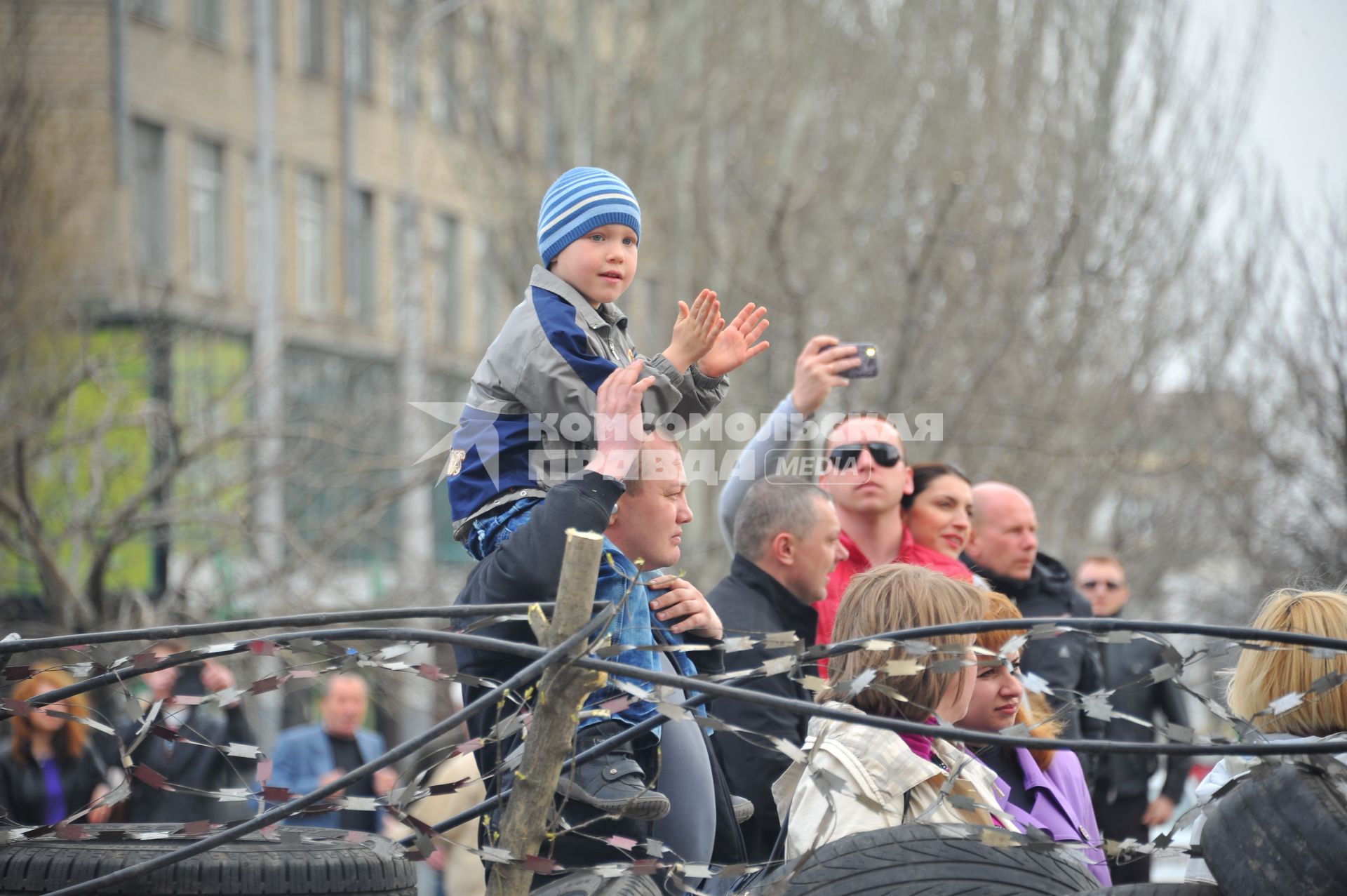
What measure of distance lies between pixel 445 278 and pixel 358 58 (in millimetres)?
4881

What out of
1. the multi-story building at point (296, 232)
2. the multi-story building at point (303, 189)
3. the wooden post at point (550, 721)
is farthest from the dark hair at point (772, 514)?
the multi-story building at point (303, 189)

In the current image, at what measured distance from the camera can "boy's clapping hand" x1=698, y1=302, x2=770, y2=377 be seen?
11.3 feet

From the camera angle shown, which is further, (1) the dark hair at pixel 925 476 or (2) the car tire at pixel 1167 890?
(1) the dark hair at pixel 925 476

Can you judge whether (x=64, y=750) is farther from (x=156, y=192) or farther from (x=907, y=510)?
(x=156, y=192)

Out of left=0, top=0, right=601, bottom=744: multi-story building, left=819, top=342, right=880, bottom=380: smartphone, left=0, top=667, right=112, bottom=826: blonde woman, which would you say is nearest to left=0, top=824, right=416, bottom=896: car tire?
left=819, top=342, right=880, bottom=380: smartphone

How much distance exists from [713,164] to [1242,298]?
6.07 meters

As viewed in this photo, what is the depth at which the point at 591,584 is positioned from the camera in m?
2.39

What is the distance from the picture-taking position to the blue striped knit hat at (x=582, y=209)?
11.5 feet

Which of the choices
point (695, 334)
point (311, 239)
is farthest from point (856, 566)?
point (311, 239)

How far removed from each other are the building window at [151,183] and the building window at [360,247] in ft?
11.2

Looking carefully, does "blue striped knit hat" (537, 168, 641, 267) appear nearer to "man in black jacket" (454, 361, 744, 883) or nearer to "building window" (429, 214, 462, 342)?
"man in black jacket" (454, 361, 744, 883)

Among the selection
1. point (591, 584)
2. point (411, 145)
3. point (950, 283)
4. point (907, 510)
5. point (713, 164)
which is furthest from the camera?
point (411, 145)

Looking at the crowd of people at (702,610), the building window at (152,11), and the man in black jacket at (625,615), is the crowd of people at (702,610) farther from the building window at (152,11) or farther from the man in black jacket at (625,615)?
the building window at (152,11)

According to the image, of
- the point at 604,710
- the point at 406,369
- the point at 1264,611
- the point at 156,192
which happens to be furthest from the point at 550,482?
the point at 156,192
